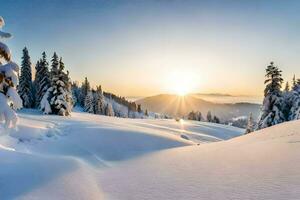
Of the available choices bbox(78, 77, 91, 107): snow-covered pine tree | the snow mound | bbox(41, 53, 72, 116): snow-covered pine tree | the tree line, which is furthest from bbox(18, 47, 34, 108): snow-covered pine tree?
the snow mound

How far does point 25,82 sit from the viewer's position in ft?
173

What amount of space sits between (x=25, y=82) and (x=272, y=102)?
45.4 metres

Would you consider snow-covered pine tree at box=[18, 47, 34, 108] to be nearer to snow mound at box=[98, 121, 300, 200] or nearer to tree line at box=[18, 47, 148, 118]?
tree line at box=[18, 47, 148, 118]

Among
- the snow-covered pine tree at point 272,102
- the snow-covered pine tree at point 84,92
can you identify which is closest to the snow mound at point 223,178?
the snow-covered pine tree at point 272,102

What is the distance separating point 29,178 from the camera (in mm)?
8273

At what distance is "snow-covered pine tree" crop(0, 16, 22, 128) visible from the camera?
11.0m

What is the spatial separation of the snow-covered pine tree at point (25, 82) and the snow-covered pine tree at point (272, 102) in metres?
43.8

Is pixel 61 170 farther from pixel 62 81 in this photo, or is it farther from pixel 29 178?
pixel 62 81

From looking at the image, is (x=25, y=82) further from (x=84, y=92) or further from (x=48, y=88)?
(x=84, y=92)

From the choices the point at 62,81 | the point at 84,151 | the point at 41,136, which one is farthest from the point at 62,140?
the point at 62,81

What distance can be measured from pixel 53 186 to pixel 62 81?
116ft

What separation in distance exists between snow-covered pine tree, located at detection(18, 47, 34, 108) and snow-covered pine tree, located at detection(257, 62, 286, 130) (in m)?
43.8

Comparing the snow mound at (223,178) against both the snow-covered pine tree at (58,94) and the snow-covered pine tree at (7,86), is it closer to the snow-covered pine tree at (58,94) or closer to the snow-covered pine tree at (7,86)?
the snow-covered pine tree at (7,86)

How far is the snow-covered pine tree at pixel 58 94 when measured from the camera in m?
40.0
